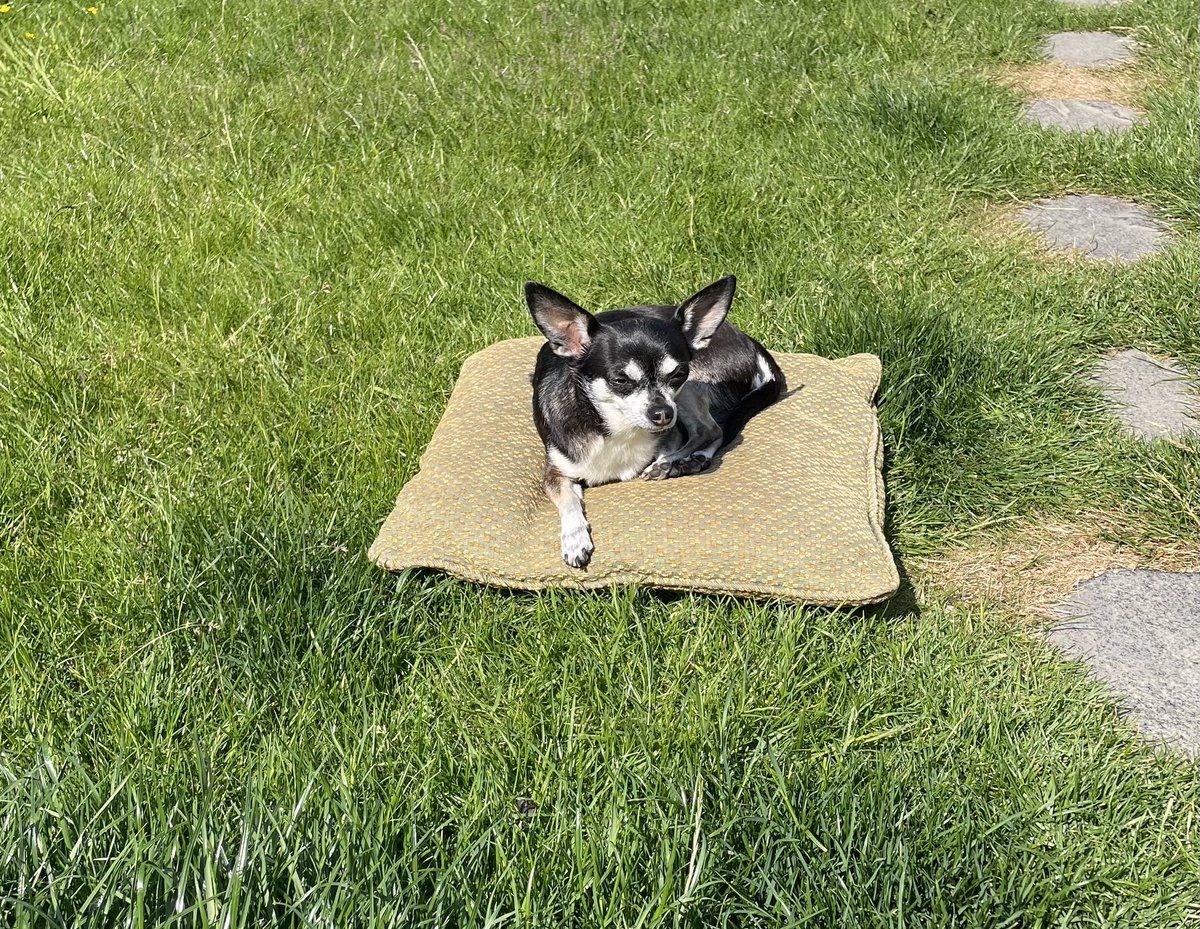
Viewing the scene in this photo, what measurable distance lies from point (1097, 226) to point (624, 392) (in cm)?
345

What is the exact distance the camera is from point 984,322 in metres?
4.37

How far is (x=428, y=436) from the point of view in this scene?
12.0ft

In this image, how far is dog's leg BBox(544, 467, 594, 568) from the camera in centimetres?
287

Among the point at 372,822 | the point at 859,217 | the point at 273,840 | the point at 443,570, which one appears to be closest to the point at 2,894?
the point at 273,840

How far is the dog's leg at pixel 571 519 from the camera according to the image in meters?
2.87

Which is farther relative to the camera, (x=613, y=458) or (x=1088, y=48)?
(x=1088, y=48)

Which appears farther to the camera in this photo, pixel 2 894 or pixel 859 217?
pixel 859 217

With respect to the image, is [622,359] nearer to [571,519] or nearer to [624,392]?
[624,392]

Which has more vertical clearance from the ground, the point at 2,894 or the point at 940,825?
the point at 2,894

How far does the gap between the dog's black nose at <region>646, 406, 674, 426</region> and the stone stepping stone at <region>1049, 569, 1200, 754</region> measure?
50.0 inches

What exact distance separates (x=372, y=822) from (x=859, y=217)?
4151 mm

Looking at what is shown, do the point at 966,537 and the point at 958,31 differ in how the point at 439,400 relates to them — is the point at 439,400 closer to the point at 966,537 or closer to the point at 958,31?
the point at 966,537

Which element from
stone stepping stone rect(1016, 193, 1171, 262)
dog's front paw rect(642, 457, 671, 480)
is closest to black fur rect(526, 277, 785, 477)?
dog's front paw rect(642, 457, 671, 480)

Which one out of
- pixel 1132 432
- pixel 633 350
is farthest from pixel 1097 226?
pixel 633 350
